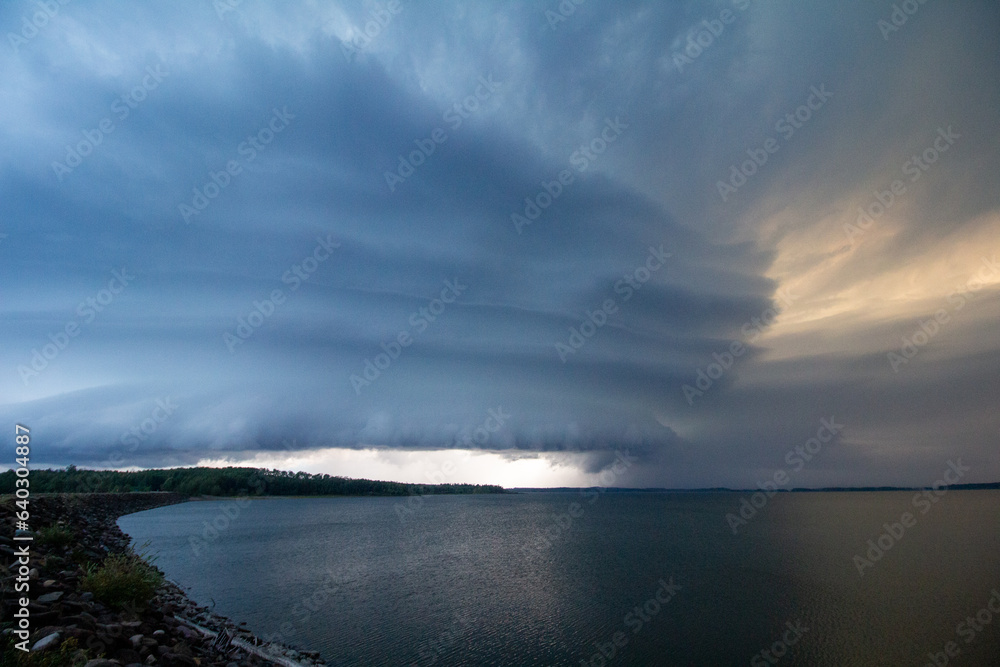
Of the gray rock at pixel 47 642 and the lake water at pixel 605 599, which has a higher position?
the gray rock at pixel 47 642

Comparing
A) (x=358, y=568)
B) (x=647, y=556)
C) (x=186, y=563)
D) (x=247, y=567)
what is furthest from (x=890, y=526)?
(x=186, y=563)

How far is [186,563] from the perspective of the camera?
5644 cm

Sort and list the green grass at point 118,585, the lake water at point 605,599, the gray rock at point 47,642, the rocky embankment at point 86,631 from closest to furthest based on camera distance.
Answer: the gray rock at point 47,642, the rocky embankment at point 86,631, the green grass at point 118,585, the lake water at point 605,599

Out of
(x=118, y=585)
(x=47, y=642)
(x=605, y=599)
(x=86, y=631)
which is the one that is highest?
(x=118, y=585)

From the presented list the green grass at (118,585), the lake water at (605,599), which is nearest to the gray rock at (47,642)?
the green grass at (118,585)

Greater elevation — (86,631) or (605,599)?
(86,631)

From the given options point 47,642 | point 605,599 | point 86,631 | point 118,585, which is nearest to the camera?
point 47,642

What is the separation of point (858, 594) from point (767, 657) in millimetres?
24551

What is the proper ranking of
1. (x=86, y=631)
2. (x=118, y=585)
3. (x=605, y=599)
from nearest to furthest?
(x=86, y=631), (x=118, y=585), (x=605, y=599)

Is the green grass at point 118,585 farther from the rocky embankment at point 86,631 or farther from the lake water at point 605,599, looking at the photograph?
the lake water at point 605,599

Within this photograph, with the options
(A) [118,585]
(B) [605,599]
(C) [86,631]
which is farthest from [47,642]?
(B) [605,599]

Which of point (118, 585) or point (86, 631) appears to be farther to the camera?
point (118, 585)

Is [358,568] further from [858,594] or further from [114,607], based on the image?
[858,594]

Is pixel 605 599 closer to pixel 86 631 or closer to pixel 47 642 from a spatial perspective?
pixel 86 631
